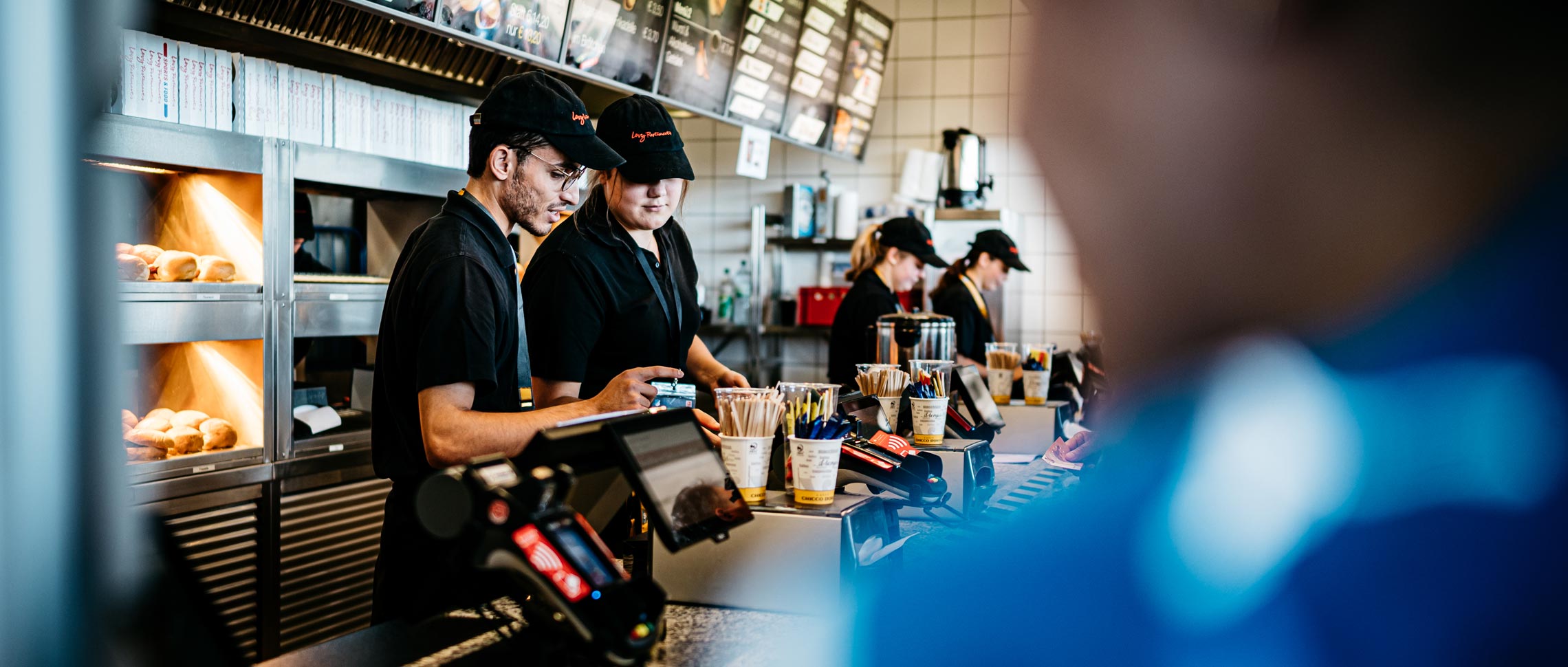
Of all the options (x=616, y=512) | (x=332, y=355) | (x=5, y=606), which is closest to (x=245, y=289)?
(x=332, y=355)

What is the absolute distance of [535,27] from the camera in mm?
3523

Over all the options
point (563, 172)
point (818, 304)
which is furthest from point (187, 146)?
point (818, 304)

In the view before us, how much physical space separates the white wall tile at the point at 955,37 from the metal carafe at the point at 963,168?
30.3 inches

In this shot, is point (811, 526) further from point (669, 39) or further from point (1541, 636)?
→ point (669, 39)

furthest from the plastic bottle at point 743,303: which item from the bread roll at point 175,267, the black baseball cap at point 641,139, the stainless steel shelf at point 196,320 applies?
the black baseball cap at point 641,139

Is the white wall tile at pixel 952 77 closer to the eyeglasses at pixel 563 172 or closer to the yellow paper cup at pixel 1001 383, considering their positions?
the yellow paper cup at pixel 1001 383

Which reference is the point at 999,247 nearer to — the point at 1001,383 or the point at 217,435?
the point at 1001,383

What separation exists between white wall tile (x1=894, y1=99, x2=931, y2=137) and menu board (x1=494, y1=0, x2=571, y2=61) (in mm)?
3001

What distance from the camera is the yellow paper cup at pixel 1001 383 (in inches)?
123

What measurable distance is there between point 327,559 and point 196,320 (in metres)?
0.80

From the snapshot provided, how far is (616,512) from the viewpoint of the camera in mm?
1327

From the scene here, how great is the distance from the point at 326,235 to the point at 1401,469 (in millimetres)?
4189

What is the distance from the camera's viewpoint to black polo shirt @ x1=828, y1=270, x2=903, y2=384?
3746 millimetres

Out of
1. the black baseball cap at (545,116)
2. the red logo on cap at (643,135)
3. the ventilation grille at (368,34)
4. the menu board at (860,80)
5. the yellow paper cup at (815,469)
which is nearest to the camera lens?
Result: the yellow paper cup at (815,469)
